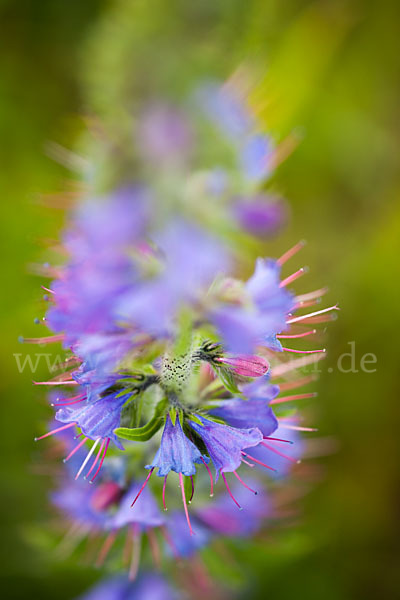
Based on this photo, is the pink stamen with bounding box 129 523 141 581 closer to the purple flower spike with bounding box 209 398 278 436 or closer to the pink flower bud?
the purple flower spike with bounding box 209 398 278 436

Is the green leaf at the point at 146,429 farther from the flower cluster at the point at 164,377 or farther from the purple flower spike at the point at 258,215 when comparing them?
the purple flower spike at the point at 258,215

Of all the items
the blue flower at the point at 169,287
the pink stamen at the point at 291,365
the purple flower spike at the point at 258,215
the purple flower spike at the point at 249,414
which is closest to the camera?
the blue flower at the point at 169,287

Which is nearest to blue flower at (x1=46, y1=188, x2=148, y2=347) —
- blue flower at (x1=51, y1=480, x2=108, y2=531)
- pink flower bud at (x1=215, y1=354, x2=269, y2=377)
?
pink flower bud at (x1=215, y1=354, x2=269, y2=377)

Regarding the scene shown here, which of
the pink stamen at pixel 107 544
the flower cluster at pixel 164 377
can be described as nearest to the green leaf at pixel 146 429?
the flower cluster at pixel 164 377

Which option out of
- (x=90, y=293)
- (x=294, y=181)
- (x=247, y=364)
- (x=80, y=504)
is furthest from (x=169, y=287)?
(x=294, y=181)

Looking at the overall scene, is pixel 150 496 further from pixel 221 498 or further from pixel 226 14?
pixel 226 14

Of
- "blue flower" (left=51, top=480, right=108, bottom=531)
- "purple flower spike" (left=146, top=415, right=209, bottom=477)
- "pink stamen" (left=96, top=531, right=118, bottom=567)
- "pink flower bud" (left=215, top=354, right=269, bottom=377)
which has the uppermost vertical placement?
"pink flower bud" (left=215, top=354, right=269, bottom=377)

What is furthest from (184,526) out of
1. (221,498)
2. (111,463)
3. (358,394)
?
(358,394)
